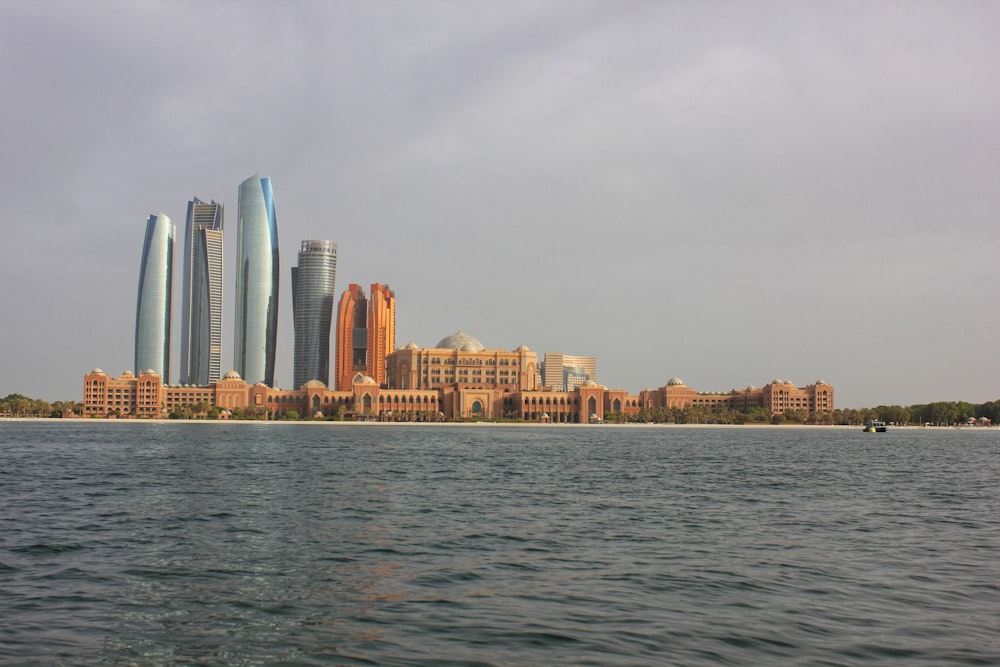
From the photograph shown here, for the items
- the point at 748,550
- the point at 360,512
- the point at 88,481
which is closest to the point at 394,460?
the point at 88,481

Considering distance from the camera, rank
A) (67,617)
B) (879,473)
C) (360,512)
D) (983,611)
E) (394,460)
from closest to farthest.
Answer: (67,617), (983,611), (360,512), (879,473), (394,460)

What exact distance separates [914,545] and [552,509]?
13295 mm

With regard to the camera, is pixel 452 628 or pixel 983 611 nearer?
pixel 452 628

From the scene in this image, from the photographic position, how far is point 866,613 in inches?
715

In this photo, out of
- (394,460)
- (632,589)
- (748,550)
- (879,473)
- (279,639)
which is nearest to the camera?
(279,639)

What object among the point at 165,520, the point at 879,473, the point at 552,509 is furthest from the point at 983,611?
the point at 879,473

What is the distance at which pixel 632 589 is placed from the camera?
20062mm

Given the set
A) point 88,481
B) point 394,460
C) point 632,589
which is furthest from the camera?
point 394,460

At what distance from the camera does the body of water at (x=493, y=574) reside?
15.6m

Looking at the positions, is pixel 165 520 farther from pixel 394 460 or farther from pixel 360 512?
pixel 394 460

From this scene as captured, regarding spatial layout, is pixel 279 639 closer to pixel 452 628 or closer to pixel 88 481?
pixel 452 628

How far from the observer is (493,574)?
21656mm

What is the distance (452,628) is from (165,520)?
59.2 ft

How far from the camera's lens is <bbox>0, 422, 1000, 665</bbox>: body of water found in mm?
15578
